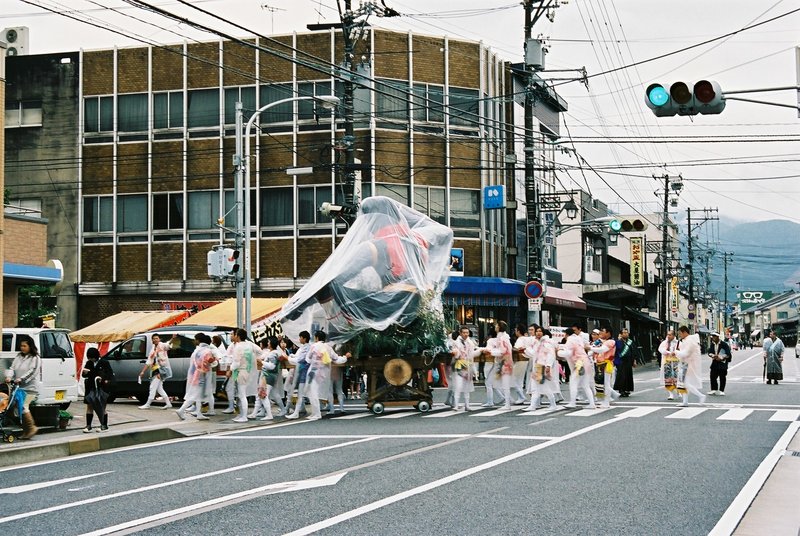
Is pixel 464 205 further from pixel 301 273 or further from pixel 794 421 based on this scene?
pixel 794 421

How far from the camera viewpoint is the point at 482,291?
120 ft

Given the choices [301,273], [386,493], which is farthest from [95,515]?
[301,273]

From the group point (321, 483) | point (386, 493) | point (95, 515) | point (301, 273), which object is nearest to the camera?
point (95, 515)

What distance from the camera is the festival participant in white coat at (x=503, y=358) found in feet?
73.8

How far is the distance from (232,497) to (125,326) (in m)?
19.4

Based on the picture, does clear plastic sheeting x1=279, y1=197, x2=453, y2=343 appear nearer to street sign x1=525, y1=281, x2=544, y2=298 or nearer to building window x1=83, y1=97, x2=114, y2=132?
street sign x1=525, y1=281, x2=544, y2=298

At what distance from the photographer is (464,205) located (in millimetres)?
38031

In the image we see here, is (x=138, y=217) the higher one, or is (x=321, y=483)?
(x=138, y=217)

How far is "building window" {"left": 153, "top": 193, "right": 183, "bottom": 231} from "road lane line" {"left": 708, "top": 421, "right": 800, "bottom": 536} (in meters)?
27.3

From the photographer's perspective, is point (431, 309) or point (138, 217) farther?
point (138, 217)

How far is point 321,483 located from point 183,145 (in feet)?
94.3

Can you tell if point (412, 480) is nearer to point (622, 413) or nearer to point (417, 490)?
point (417, 490)

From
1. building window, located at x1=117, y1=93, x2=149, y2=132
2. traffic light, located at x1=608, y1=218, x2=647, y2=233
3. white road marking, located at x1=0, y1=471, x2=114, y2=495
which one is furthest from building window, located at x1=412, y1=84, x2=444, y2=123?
white road marking, located at x1=0, y1=471, x2=114, y2=495

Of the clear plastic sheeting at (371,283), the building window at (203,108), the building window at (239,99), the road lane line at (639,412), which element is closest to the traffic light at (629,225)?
the road lane line at (639,412)
